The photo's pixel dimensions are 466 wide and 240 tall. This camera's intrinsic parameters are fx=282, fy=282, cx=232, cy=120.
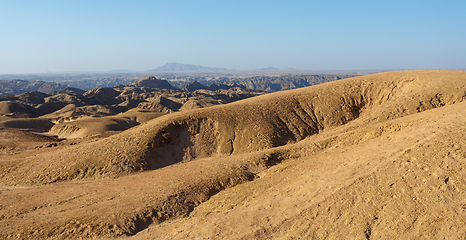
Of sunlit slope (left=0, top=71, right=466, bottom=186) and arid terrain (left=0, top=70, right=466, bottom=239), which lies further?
sunlit slope (left=0, top=71, right=466, bottom=186)

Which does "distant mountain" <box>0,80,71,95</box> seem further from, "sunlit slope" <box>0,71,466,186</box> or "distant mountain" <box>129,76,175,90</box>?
"sunlit slope" <box>0,71,466,186</box>

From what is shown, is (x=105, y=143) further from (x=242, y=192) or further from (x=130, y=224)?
(x=242, y=192)

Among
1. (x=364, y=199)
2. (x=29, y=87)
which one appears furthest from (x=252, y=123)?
(x=29, y=87)

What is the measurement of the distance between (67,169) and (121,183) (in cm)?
473

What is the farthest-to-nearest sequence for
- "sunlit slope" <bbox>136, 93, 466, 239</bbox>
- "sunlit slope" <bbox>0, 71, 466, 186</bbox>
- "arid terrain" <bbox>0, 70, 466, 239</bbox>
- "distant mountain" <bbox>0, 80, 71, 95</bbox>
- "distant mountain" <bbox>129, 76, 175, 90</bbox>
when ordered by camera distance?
"distant mountain" <bbox>0, 80, 71, 95</bbox> < "distant mountain" <bbox>129, 76, 175, 90</bbox> < "sunlit slope" <bbox>0, 71, 466, 186</bbox> < "arid terrain" <bbox>0, 70, 466, 239</bbox> < "sunlit slope" <bbox>136, 93, 466, 239</bbox>

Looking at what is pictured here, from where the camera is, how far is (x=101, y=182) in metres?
17.0

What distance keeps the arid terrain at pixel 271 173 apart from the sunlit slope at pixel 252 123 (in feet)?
0.30

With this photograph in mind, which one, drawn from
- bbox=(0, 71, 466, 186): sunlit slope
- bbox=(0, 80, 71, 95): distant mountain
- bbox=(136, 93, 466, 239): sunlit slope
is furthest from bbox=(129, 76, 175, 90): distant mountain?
bbox=(136, 93, 466, 239): sunlit slope

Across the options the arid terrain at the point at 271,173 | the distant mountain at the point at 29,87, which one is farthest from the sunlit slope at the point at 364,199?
the distant mountain at the point at 29,87

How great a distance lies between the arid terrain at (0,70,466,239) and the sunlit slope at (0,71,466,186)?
0.09 metres

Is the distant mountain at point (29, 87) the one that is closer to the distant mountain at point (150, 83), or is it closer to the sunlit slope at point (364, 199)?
the distant mountain at point (150, 83)

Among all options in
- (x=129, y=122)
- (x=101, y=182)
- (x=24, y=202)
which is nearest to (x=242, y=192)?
(x=101, y=182)

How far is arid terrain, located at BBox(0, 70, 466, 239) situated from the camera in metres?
9.41

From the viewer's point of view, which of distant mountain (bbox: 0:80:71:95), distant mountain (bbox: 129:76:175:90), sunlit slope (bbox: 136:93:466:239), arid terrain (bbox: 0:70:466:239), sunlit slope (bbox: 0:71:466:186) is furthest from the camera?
distant mountain (bbox: 0:80:71:95)
